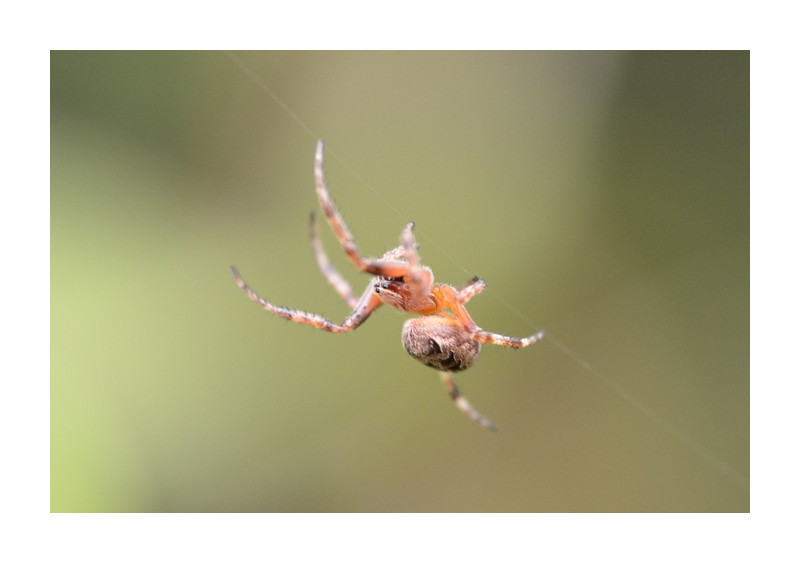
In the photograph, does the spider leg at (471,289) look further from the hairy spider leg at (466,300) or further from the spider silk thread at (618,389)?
the spider silk thread at (618,389)

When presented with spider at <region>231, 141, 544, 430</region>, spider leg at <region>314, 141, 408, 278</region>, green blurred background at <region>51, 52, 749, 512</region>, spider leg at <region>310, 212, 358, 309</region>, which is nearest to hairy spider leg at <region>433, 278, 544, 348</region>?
spider at <region>231, 141, 544, 430</region>

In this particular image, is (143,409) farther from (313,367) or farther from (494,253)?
(494,253)

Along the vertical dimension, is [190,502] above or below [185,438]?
below

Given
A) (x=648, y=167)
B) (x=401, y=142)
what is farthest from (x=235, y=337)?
(x=648, y=167)

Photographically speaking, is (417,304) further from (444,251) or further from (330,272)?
(444,251)

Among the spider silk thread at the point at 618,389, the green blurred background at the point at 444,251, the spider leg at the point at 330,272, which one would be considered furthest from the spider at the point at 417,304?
the green blurred background at the point at 444,251
